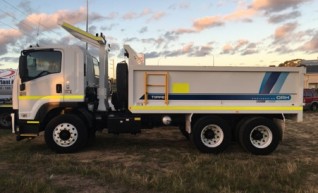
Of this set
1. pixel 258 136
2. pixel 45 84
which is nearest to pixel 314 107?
pixel 258 136

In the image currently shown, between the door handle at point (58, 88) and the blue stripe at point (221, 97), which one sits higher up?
the door handle at point (58, 88)

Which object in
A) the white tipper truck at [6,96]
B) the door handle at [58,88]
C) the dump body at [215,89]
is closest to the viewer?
the dump body at [215,89]

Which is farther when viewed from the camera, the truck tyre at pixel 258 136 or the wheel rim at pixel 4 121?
the wheel rim at pixel 4 121

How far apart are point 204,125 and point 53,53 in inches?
172

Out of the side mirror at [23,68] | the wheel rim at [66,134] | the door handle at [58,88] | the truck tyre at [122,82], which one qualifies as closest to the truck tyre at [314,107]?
the truck tyre at [122,82]

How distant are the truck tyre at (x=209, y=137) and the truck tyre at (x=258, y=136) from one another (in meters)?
0.42

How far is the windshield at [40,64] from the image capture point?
10742 mm

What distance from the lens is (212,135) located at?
1091 cm

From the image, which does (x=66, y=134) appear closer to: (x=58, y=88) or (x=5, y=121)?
(x=58, y=88)

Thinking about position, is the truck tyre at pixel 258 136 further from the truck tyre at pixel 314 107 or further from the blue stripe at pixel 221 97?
the truck tyre at pixel 314 107

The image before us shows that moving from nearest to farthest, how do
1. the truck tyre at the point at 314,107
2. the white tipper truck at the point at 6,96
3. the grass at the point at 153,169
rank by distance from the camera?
the grass at the point at 153,169
the white tipper truck at the point at 6,96
the truck tyre at the point at 314,107

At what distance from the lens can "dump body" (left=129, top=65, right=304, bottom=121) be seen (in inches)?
419

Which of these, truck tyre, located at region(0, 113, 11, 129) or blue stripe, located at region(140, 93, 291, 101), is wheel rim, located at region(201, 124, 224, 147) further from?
truck tyre, located at region(0, 113, 11, 129)

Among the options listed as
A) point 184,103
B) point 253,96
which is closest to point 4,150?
point 184,103
